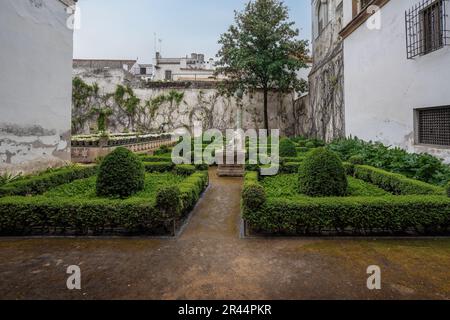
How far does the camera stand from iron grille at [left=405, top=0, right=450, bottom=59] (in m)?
6.92

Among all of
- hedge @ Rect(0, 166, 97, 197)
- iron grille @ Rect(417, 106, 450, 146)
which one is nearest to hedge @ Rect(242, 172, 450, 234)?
iron grille @ Rect(417, 106, 450, 146)

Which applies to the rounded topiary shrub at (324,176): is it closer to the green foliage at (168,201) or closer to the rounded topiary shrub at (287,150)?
the green foliage at (168,201)

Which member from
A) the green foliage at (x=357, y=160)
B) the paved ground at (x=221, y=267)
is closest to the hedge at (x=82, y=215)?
the paved ground at (x=221, y=267)

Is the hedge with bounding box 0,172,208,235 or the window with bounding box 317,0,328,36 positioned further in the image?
the window with bounding box 317,0,328,36

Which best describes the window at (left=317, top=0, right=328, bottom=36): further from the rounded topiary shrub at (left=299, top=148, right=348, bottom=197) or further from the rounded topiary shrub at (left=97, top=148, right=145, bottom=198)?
the rounded topiary shrub at (left=97, top=148, right=145, bottom=198)

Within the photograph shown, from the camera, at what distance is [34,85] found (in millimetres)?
8812

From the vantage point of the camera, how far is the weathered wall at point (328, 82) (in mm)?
14219

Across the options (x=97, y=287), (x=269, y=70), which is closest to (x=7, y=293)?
(x=97, y=287)

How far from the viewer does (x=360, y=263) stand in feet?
11.8

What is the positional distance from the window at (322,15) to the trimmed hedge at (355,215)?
15.6 metres

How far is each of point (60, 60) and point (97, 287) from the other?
9637 millimetres

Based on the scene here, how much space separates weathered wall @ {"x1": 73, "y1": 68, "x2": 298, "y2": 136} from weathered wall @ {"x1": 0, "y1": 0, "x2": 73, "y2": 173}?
12128 mm

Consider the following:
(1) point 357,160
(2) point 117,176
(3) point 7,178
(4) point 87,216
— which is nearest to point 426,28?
(1) point 357,160

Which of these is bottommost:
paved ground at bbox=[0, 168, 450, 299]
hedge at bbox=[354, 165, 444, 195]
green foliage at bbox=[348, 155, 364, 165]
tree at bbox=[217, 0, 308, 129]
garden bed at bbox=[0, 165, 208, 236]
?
paved ground at bbox=[0, 168, 450, 299]
